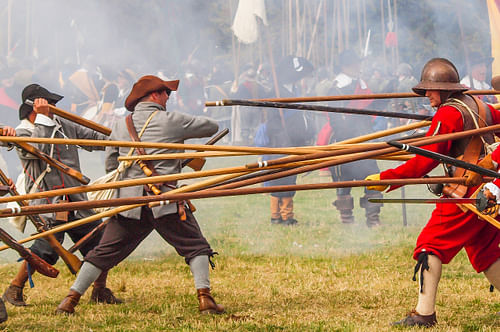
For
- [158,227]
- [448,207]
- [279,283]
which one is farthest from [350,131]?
[448,207]

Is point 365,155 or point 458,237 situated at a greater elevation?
point 365,155

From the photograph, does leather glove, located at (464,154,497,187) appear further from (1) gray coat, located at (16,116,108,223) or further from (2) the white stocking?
(1) gray coat, located at (16,116,108,223)

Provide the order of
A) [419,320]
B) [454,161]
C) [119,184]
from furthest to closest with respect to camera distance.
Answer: [419,320]
[119,184]
[454,161]

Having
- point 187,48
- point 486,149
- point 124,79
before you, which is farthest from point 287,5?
point 486,149

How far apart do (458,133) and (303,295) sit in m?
2.21

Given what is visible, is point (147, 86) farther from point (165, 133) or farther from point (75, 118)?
point (75, 118)

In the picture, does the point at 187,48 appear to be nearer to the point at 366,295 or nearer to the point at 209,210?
the point at 209,210

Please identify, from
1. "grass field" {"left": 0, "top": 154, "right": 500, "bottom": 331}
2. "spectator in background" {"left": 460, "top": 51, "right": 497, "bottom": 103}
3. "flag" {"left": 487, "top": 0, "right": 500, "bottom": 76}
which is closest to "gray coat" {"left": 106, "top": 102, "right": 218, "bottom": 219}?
"grass field" {"left": 0, "top": 154, "right": 500, "bottom": 331}

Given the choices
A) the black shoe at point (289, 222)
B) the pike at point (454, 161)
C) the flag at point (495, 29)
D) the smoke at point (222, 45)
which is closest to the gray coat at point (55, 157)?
the pike at point (454, 161)

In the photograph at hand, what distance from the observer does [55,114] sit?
509 cm

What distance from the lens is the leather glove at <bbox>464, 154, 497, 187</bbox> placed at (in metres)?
3.67

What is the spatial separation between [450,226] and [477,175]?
49 cm

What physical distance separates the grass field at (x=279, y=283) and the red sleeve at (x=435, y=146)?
94 cm

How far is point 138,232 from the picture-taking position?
4.72 meters
